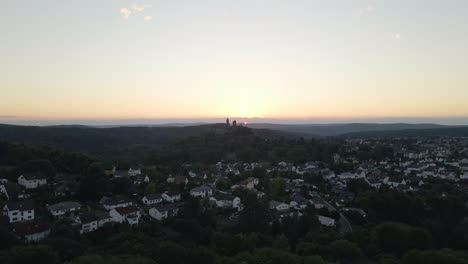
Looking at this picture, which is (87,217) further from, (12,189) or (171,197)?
(171,197)

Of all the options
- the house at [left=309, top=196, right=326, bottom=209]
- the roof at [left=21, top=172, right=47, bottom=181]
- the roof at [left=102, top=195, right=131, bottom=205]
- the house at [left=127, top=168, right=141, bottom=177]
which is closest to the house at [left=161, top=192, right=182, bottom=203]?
the roof at [left=102, top=195, right=131, bottom=205]

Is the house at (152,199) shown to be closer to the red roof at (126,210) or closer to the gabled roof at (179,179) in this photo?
the red roof at (126,210)

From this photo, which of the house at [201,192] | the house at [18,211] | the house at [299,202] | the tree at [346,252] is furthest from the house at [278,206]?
the house at [18,211]

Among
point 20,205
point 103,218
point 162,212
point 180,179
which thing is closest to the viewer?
point 20,205

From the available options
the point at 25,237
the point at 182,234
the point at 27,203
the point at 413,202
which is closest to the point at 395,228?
the point at 413,202

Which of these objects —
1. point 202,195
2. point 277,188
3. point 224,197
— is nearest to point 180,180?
point 202,195
